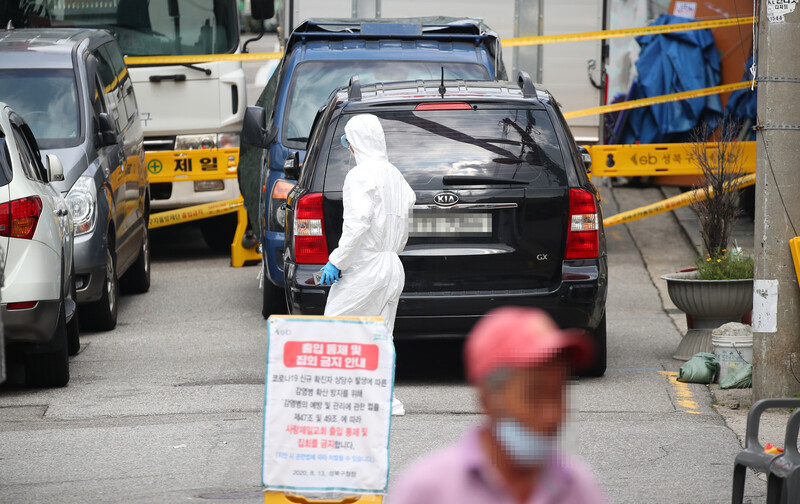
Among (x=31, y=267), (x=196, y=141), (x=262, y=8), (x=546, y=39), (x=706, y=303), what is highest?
(x=262, y=8)

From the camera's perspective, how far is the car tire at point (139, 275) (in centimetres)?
1168

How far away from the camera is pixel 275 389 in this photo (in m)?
4.63

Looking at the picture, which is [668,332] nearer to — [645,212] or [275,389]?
[645,212]

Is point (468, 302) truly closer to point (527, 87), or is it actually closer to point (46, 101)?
point (527, 87)

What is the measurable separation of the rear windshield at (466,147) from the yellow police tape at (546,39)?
585 cm

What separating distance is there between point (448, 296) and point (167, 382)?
2013mm

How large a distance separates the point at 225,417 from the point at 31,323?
4.56 feet

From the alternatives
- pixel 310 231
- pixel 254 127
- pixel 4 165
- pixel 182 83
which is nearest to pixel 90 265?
pixel 254 127

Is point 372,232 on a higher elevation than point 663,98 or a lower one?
lower

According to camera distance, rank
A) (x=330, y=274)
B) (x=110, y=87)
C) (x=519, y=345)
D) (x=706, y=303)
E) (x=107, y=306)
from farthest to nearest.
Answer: (x=110, y=87) < (x=107, y=306) < (x=706, y=303) < (x=330, y=274) < (x=519, y=345)

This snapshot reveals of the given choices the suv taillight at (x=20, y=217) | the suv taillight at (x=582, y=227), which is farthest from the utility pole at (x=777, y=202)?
the suv taillight at (x=20, y=217)

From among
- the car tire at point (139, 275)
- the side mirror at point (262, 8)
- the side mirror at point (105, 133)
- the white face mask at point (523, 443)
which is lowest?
the car tire at point (139, 275)

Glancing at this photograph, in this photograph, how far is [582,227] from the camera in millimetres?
7344

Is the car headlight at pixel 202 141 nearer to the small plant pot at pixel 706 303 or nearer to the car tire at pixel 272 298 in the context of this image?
the car tire at pixel 272 298
